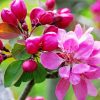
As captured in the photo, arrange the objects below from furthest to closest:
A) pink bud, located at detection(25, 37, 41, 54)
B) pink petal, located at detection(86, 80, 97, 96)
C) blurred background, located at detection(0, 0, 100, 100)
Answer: blurred background, located at detection(0, 0, 100, 100), pink petal, located at detection(86, 80, 97, 96), pink bud, located at detection(25, 37, 41, 54)

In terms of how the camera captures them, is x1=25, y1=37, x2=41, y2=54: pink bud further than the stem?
No

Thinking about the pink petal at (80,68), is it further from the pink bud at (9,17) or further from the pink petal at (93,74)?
the pink bud at (9,17)

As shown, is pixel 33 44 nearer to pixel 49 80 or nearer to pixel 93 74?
pixel 93 74

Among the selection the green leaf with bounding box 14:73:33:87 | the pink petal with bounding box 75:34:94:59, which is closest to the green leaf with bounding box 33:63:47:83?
the green leaf with bounding box 14:73:33:87

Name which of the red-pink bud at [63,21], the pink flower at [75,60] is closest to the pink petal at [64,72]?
the pink flower at [75,60]

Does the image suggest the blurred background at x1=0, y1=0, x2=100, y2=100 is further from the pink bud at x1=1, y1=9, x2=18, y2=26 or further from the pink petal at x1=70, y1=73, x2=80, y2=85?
the pink petal at x1=70, y1=73, x2=80, y2=85

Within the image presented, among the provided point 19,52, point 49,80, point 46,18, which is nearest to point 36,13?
point 46,18
